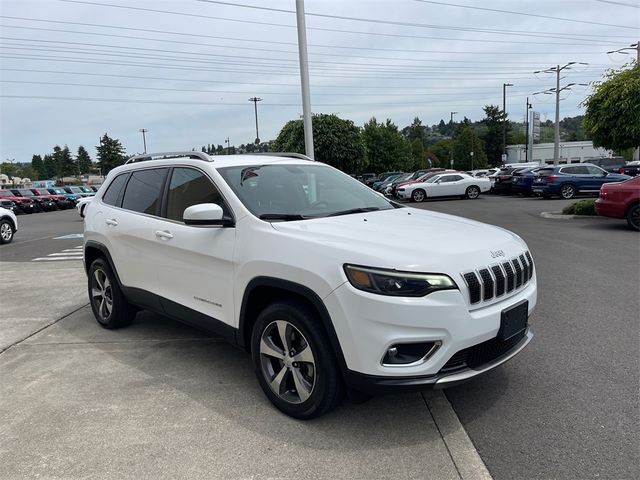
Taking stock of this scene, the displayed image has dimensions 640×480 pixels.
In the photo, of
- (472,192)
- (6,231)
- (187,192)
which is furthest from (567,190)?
(187,192)

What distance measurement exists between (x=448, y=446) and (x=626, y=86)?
48.8ft

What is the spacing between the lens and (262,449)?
3.01 metres

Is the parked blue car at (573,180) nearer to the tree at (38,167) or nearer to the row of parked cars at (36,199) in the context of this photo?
the row of parked cars at (36,199)

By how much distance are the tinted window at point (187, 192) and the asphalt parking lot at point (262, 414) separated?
135 cm

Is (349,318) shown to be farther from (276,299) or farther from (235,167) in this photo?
(235,167)

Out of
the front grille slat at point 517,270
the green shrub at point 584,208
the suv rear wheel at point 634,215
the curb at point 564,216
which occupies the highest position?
the front grille slat at point 517,270

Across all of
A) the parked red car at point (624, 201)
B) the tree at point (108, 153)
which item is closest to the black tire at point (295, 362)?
the parked red car at point (624, 201)

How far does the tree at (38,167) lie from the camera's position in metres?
157

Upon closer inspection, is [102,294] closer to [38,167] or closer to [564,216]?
[564,216]

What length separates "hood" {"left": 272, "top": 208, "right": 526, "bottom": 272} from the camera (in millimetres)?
2879

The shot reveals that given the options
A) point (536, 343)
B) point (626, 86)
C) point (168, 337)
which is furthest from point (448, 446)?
point (626, 86)

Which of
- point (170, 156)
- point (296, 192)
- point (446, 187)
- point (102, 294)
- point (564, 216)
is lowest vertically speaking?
point (564, 216)

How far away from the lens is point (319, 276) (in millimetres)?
2959

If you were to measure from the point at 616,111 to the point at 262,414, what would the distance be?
15048 millimetres
